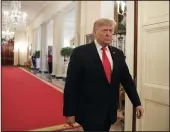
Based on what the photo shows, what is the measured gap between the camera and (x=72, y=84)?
1036mm

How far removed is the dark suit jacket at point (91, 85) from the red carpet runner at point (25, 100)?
255mm

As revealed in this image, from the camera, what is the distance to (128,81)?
3.58 ft

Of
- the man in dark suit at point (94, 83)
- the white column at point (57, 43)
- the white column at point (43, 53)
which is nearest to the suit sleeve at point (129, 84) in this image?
the man in dark suit at point (94, 83)

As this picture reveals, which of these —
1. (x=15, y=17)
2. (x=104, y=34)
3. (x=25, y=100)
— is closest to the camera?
(x=104, y=34)

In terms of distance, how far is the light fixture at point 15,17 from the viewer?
1099 mm

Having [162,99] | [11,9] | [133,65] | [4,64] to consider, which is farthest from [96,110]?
[162,99]

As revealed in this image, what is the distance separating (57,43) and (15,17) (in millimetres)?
278

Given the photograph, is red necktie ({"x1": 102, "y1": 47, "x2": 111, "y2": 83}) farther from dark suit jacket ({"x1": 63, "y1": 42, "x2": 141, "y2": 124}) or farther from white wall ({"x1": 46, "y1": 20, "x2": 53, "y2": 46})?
white wall ({"x1": 46, "y1": 20, "x2": 53, "y2": 46})

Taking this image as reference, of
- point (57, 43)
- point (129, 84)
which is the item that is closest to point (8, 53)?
point (57, 43)

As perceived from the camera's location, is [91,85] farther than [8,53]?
No

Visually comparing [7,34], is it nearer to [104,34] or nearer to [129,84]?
[104,34]

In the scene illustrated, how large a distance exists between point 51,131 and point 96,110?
179 centimetres

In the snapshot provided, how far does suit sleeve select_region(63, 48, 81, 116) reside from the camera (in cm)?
101

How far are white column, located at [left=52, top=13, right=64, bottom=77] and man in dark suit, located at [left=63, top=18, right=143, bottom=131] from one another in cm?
17
